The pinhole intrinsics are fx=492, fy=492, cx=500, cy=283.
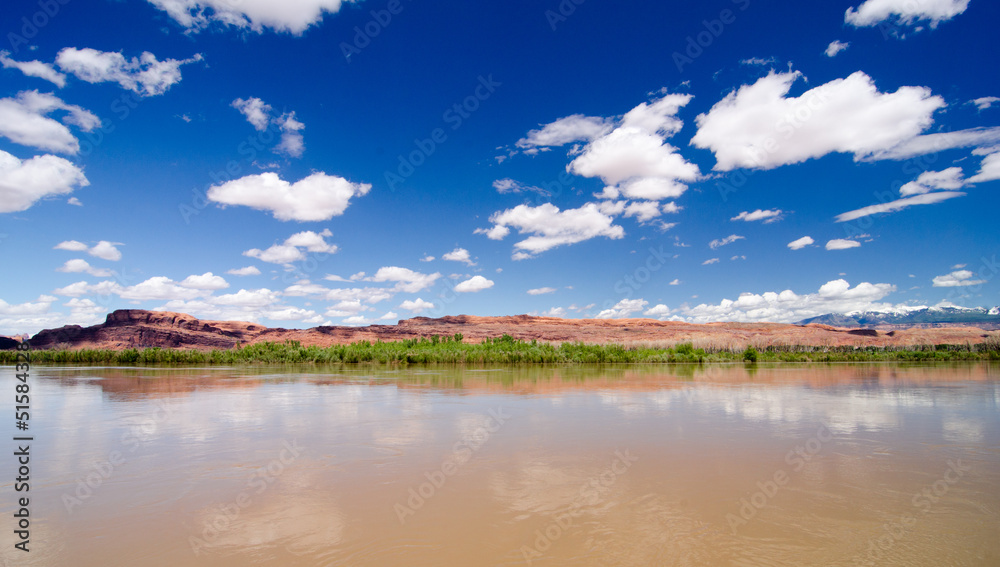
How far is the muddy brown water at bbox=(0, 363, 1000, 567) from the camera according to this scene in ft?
12.7

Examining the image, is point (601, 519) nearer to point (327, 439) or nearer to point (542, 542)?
point (542, 542)

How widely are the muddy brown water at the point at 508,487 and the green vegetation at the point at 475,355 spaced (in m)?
23.0

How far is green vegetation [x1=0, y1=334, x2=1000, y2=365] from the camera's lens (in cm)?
3381

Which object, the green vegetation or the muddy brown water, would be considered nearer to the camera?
the muddy brown water

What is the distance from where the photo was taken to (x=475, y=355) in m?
34.3

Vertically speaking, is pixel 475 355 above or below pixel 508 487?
below

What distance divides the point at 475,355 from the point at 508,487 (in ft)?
95.4

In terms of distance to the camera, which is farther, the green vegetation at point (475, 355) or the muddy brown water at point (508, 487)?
the green vegetation at point (475, 355)

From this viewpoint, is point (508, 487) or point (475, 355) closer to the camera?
point (508, 487)

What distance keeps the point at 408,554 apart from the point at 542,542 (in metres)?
1.07

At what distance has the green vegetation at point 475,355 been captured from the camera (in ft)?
111

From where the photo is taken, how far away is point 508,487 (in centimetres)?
541

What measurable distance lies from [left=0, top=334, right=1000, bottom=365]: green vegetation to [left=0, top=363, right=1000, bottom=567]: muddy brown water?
2299 cm

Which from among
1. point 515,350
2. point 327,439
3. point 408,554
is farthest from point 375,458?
point 515,350
